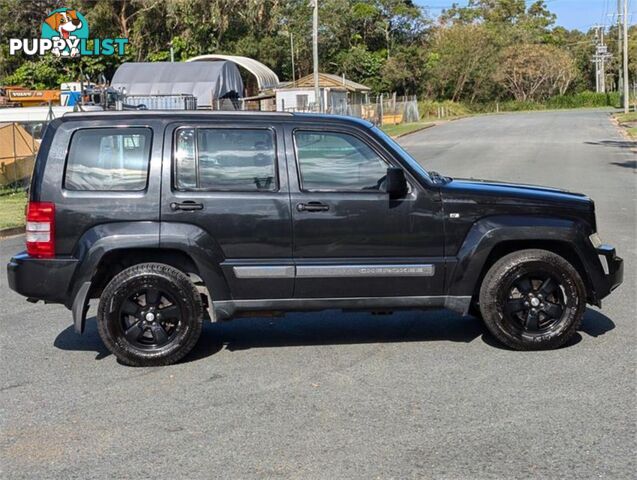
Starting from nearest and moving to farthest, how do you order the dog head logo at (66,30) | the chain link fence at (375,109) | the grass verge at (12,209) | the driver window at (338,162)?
1. the driver window at (338,162)
2. the grass verge at (12,209)
3. the chain link fence at (375,109)
4. the dog head logo at (66,30)

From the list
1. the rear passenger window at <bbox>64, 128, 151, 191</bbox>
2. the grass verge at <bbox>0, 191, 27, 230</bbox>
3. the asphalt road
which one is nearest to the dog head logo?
the grass verge at <bbox>0, 191, 27, 230</bbox>

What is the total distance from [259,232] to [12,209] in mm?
12529

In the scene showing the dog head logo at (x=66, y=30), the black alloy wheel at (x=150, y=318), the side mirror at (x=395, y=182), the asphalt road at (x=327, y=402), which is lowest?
the asphalt road at (x=327, y=402)

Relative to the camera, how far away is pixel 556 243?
21.0ft

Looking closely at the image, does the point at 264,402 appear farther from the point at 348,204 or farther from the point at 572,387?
the point at 572,387

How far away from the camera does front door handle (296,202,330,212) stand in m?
6.10

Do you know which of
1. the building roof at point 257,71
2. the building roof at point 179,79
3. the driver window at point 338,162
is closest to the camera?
the driver window at point 338,162

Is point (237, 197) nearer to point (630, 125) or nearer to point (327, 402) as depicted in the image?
point (327, 402)

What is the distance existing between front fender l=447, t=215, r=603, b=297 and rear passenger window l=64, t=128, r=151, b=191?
250 centimetres

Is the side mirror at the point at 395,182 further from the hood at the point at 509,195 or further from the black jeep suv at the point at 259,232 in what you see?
the hood at the point at 509,195

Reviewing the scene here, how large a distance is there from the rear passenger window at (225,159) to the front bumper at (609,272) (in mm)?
2675

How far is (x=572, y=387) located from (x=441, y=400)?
950mm

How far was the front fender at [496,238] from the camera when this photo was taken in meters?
6.19

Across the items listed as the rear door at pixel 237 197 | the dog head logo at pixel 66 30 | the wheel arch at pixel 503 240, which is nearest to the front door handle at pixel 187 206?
the rear door at pixel 237 197
